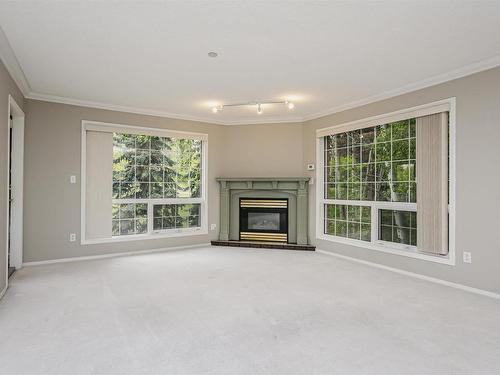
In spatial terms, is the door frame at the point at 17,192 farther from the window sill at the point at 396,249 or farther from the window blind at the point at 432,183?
the window blind at the point at 432,183

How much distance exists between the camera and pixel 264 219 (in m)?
6.23

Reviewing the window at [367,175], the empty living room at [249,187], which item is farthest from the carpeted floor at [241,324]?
the window at [367,175]

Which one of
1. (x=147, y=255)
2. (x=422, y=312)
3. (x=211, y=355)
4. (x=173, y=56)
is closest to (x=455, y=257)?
(x=422, y=312)

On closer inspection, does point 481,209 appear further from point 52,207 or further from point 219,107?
point 52,207

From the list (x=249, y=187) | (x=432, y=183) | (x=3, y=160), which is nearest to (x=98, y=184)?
(x=3, y=160)

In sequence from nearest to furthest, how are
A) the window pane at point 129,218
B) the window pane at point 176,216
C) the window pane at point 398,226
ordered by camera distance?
the window pane at point 398,226 → the window pane at point 129,218 → the window pane at point 176,216

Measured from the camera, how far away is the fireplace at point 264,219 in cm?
611

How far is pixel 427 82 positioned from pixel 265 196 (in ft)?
10.7

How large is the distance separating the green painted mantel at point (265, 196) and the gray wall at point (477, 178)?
2416 millimetres

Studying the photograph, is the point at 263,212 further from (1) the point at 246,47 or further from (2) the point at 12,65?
(2) the point at 12,65

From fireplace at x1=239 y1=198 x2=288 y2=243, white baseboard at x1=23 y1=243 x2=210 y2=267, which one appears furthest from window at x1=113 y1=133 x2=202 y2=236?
fireplace at x1=239 y1=198 x2=288 y2=243

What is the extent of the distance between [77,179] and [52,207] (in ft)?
1.75

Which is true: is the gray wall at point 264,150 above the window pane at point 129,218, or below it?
above

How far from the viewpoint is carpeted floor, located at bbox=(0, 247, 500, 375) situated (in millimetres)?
2047
